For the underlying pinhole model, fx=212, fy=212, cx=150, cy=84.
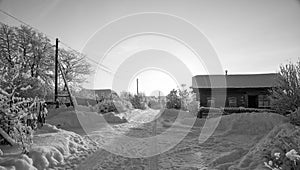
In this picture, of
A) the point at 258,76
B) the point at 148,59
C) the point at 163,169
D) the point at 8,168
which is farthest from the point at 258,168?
the point at 258,76

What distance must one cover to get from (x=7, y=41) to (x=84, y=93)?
895 centimetres

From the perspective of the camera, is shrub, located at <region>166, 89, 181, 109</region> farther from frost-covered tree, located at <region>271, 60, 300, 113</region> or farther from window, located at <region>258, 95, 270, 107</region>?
frost-covered tree, located at <region>271, 60, 300, 113</region>

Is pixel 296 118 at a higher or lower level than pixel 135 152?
higher

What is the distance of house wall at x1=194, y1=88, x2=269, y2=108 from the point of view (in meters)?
21.3

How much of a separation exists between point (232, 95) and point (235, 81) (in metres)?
2.04

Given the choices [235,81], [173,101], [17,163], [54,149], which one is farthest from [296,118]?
[235,81]

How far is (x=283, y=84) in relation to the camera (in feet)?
31.8

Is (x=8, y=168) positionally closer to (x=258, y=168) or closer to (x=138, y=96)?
(x=258, y=168)

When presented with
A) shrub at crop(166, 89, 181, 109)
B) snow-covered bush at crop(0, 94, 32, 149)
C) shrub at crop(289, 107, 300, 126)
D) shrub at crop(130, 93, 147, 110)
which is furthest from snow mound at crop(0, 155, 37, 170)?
shrub at crop(130, 93, 147, 110)

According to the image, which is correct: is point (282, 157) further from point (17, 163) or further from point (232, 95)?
point (232, 95)

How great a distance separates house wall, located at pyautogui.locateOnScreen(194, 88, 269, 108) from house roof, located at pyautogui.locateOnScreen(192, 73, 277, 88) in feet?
1.36

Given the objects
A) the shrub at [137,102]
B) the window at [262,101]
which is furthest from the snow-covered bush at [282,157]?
the shrub at [137,102]

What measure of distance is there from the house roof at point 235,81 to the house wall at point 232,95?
415 millimetres

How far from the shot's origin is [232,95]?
858 inches
